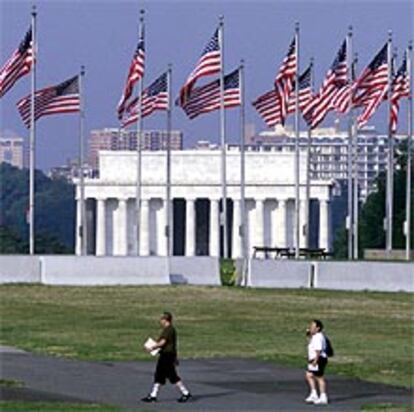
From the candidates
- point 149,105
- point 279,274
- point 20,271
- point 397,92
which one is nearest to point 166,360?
point 20,271

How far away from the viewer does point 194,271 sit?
211 feet

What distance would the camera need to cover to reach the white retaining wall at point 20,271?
202 ft

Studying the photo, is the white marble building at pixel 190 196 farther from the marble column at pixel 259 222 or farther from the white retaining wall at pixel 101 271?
the white retaining wall at pixel 101 271

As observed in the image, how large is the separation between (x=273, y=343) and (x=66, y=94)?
27571mm

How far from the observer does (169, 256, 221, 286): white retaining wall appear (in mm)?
63562

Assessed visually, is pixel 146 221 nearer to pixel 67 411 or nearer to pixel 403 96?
pixel 403 96

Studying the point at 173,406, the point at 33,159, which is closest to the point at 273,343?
the point at 173,406

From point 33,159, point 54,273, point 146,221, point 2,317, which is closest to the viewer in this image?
point 2,317

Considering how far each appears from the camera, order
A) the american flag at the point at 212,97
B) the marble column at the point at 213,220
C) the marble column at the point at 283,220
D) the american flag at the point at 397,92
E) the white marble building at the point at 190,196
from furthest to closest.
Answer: the marble column at the point at 283,220
the white marble building at the point at 190,196
the marble column at the point at 213,220
the american flag at the point at 397,92
the american flag at the point at 212,97

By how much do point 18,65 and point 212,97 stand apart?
748 centimetres

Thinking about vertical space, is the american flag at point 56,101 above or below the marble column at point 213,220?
above

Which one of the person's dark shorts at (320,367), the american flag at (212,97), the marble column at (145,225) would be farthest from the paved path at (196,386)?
the marble column at (145,225)

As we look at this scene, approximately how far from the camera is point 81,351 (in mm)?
37406

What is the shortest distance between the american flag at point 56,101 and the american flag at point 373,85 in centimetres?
948
